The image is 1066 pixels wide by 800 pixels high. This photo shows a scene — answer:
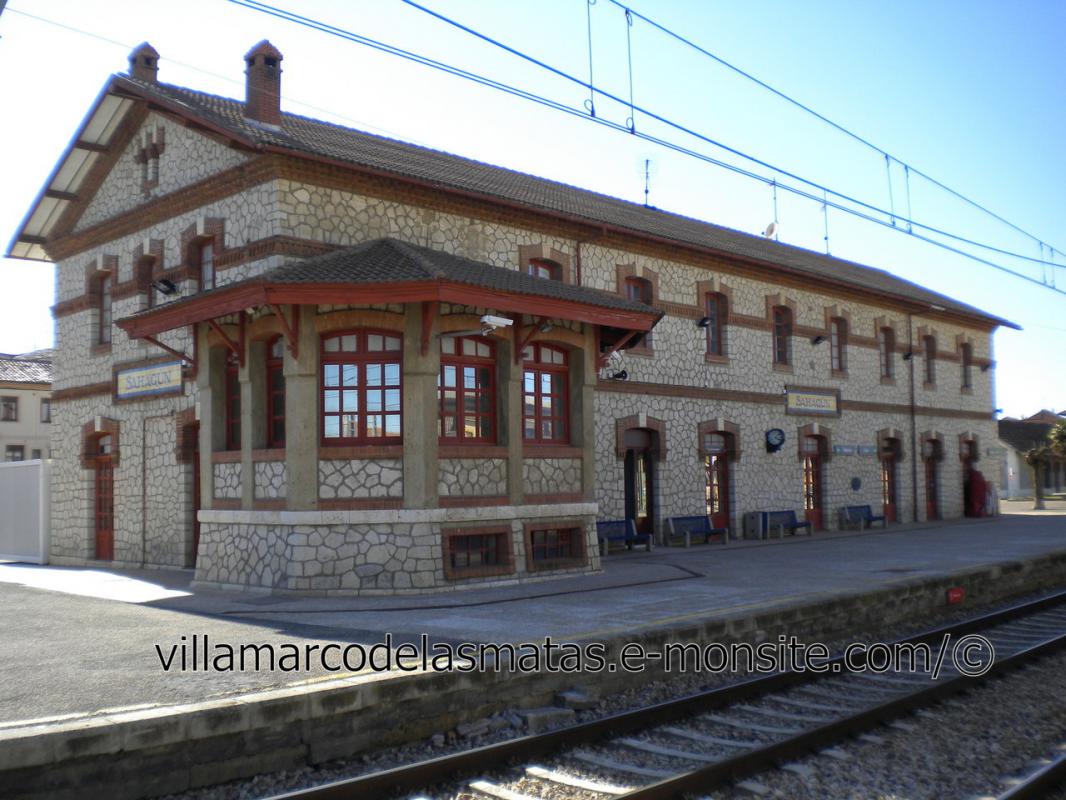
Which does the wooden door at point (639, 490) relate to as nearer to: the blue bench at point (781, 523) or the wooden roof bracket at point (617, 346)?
the blue bench at point (781, 523)

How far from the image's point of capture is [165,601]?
13.2 meters

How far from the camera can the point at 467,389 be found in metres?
14.9

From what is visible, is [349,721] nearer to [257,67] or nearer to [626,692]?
[626,692]

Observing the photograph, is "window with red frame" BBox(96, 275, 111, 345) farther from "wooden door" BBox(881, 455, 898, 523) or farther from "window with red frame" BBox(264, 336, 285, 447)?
"wooden door" BBox(881, 455, 898, 523)

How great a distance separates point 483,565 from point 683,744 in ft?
23.4

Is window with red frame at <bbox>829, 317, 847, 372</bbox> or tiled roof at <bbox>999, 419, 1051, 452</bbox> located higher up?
window with red frame at <bbox>829, 317, 847, 372</bbox>

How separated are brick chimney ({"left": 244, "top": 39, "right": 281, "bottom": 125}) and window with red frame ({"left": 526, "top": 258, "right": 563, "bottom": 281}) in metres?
5.23

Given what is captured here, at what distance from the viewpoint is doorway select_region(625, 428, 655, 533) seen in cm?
2105

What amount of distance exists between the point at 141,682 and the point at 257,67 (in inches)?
481

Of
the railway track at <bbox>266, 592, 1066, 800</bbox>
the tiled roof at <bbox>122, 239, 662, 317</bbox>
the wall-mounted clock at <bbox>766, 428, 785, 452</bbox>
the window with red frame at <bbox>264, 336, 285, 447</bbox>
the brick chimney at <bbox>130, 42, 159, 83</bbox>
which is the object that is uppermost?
the brick chimney at <bbox>130, 42, 159, 83</bbox>

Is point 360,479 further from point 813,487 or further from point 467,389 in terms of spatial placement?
point 813,487

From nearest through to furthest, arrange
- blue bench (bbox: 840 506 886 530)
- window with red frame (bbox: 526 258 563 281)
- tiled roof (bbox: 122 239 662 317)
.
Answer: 1. tiled roof (bbox: 122 239 662 317)
2. window with red frame (bbox: 526 258 563 281)
3. blue bench (bbox: 840 506 886 530)

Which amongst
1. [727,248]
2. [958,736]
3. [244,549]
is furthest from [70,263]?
[958,736]

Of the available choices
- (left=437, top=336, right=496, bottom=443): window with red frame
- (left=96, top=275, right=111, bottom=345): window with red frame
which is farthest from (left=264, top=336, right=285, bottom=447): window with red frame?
(left=96, top=275, right=111, bottom=345): window with red frame
